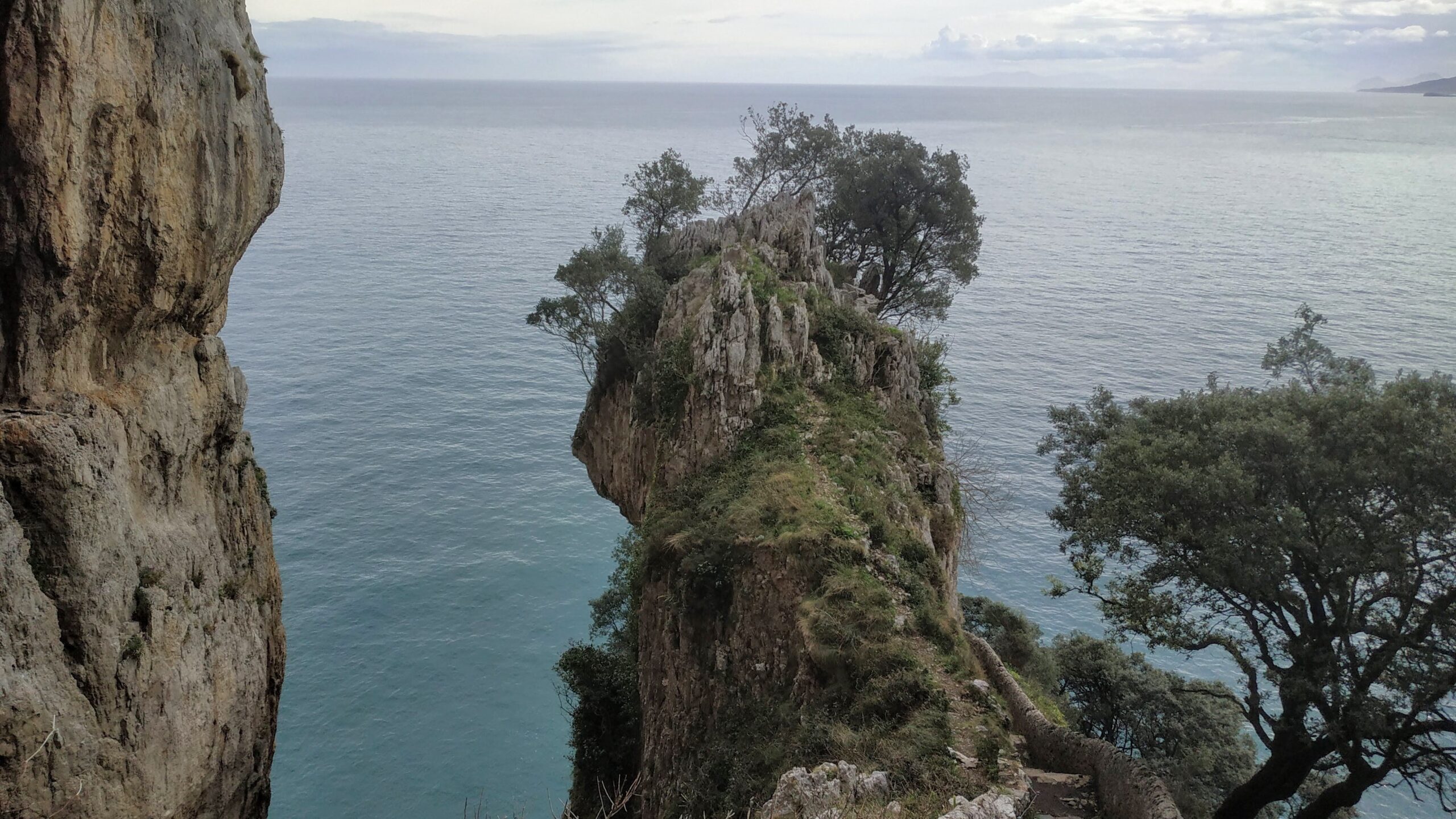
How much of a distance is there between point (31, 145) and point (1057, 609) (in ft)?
146

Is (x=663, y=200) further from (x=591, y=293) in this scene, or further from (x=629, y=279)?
(x=629, y=279)

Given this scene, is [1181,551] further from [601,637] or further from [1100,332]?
[1100,332]

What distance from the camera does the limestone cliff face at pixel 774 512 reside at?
20.6 m

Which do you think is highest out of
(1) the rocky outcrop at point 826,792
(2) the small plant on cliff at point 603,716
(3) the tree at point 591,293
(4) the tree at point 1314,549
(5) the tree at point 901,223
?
(5) the tree at point 901,223

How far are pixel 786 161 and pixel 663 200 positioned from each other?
27.8ft

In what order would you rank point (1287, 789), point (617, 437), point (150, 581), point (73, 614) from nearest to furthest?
point (73, 614) → point (150, 581) → point (1287, 789) → point (617, 437)

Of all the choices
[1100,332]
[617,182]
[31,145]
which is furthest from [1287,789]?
[617,182]

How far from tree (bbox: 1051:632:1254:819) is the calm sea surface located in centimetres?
826

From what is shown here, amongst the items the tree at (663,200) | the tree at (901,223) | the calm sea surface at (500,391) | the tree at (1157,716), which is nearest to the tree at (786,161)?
the tree at (901,223)

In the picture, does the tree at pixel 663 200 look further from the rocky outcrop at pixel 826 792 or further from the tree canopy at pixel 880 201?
the rocky outcrop at pixel 826 792

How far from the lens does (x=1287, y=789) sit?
20.3 metres

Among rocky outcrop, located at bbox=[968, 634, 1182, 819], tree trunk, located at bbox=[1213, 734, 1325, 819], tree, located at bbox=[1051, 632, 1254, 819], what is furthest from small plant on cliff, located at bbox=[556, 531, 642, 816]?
tree trunk, located at bbox=[1213, 734, 1325, 819]

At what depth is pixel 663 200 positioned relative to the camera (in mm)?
46312

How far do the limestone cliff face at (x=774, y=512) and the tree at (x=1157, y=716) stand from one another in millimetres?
9139
